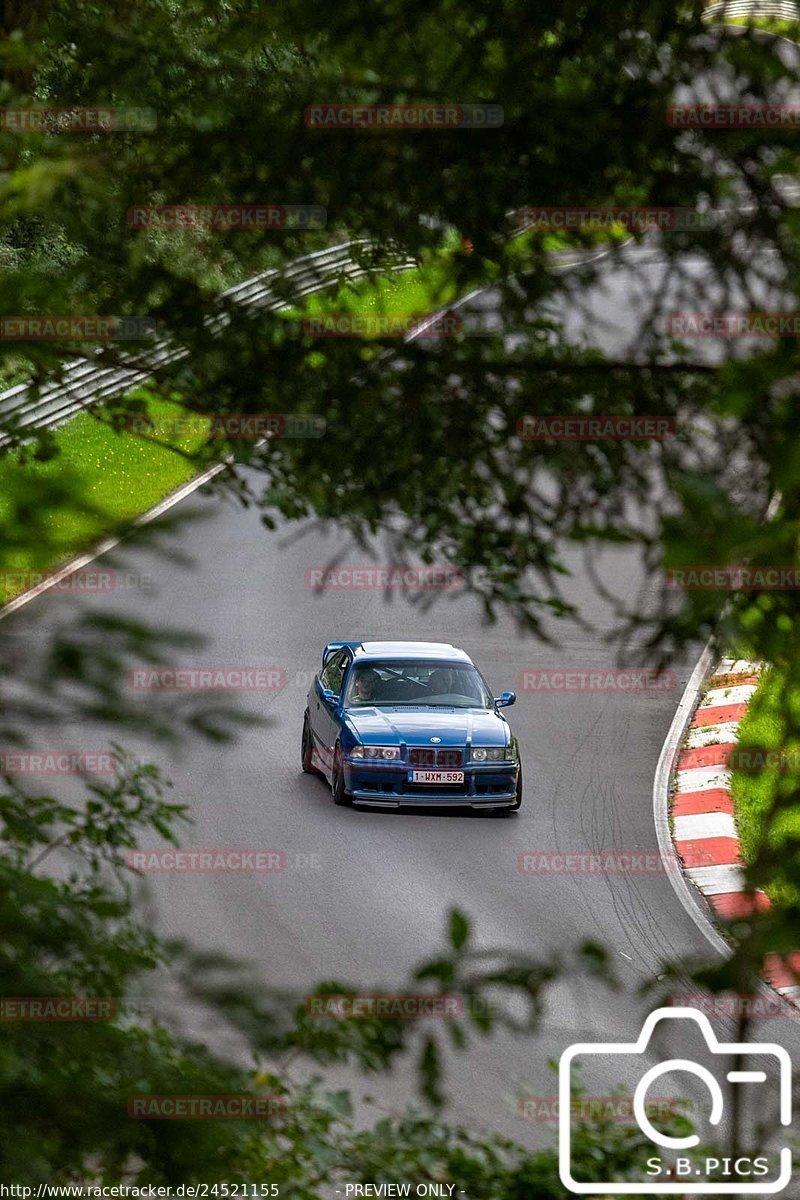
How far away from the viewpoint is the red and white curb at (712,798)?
12.2 metres

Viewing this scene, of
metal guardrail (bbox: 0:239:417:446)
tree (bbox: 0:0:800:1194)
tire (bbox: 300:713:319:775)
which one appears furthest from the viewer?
tire (bbox: 300:713:319:775)

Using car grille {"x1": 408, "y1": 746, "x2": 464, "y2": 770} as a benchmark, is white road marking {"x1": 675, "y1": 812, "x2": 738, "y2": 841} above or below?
below

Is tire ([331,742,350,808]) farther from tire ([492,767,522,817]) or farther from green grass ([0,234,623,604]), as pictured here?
green grass ([0,234,623,604])

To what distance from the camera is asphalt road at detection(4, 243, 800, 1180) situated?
9398 millimetres

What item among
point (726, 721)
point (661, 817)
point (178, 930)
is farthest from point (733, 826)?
Answer: point (178, 930)

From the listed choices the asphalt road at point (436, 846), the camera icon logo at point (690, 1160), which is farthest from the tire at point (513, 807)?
the camera icon logo at point (690, 1160)

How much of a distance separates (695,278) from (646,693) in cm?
1386

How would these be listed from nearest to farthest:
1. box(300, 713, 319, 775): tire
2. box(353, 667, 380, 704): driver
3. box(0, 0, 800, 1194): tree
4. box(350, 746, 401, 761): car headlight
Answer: box(0, 0, 800, 1194): tree
box(350, 746, 401, 761): car headlight
box(353, 667, 380, 704): driver
box(300, 713, 319, 775): tire

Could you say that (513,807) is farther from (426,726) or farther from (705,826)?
(705,826)

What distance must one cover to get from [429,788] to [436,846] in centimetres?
74

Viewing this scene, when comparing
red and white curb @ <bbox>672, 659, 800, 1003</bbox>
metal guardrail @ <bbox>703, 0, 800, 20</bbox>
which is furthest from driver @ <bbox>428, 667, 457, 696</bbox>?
metal guardrail @ <bbox>703, 0, 800, 20</bbox>

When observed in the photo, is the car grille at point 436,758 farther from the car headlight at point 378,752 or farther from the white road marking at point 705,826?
the white road marking at point 705,826

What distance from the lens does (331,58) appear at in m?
4.31

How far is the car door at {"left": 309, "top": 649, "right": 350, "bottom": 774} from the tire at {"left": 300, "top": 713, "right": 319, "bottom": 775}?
0.20 metres
